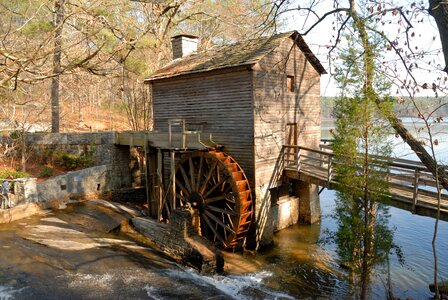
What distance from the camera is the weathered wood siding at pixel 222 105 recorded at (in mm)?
12070

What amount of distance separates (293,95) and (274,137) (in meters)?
2.21

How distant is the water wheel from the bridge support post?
11.7 feet

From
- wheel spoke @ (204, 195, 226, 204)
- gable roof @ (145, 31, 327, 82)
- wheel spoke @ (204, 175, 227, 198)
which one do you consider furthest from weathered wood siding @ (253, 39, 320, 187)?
wheel spoke @ (204, 195, 226, 204)

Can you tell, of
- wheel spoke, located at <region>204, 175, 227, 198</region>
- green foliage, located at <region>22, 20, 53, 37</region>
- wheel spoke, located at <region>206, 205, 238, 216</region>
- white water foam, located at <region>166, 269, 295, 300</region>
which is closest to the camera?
white water foam, located at <region>166, 269, 295, 300</region>

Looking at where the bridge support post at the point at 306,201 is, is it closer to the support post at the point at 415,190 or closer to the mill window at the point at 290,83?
the mill window at the point at 290,83

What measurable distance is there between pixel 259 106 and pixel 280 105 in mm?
1413

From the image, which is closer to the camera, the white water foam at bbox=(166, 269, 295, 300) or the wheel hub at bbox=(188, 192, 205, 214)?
the white water foam at bbox=(166, 269, 295, 300)

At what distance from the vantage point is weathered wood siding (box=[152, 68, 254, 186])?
39.6 feet

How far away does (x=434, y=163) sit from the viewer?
689 centimetres

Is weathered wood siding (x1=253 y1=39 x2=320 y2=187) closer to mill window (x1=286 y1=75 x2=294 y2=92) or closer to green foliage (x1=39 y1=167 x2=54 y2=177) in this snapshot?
Answer: mill window (x1=286 y1=75 x2=294 y2=92)

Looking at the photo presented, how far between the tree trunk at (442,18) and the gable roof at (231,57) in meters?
6.34

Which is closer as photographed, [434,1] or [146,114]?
[434,1]

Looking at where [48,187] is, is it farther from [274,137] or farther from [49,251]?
[274,137]

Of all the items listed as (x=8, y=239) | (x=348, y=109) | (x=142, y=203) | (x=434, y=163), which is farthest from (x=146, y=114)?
(x=434, y=163)
